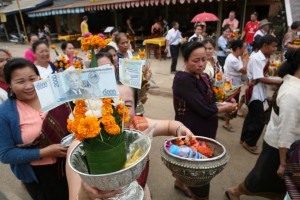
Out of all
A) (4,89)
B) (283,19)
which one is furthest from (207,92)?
(283,19)

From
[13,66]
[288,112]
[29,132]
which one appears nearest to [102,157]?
[29,132]

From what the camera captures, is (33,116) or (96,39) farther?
(33,116)

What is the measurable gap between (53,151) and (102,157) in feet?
3.16

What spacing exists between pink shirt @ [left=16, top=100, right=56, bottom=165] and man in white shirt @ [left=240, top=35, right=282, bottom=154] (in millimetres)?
2889

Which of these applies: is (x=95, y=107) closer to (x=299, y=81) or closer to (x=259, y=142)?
(x=299, y=81)

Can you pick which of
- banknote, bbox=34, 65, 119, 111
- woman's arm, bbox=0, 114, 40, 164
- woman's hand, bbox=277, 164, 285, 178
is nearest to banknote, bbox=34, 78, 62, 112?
banknote, bbox=34, 65, 119, 111

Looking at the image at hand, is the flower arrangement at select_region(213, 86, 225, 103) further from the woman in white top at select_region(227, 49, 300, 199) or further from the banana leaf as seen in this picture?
the banana leaf

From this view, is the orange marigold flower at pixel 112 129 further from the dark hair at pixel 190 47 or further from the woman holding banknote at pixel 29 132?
the dark hair at pixel 190 47

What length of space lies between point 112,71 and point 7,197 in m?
3.12

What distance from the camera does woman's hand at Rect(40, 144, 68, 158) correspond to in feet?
5.47

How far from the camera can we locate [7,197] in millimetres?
3029

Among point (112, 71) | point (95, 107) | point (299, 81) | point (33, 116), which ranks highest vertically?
point (112, 71)

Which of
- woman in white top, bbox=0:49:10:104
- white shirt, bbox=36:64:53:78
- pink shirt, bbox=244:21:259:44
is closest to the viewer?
woman in white top, bbox=0:49:10:104

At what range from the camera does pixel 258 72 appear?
3301mm
